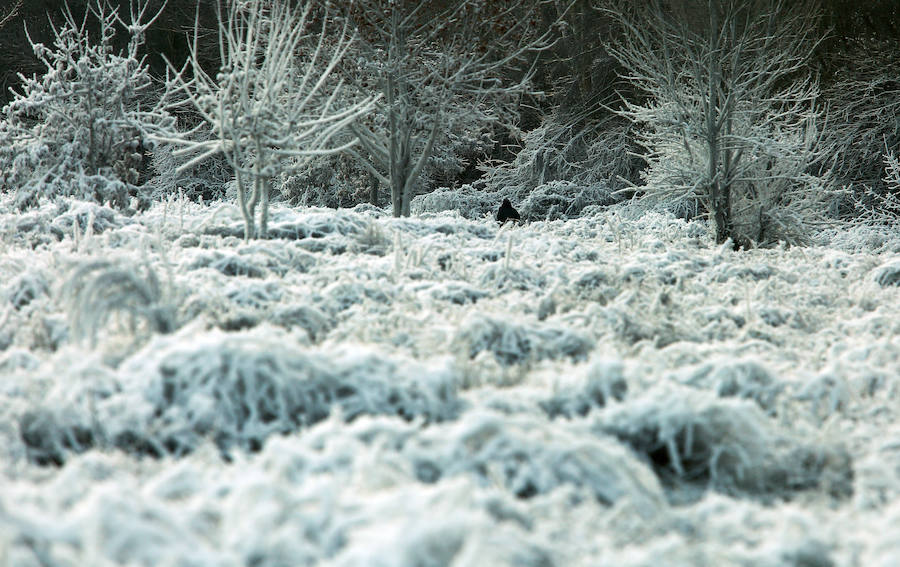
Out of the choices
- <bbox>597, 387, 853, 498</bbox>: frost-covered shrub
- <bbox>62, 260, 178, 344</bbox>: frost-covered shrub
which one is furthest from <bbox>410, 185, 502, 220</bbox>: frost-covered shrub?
<bbox>597, 387, 853, 498</bbox>: frost-covered shrub

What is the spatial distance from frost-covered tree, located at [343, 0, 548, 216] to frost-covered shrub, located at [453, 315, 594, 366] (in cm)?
761

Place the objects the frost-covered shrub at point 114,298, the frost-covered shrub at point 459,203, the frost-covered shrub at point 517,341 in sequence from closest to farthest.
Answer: the frost-covered shrub at point 114,298
the frost-covered shrub at point 517,341
the frost-covered shrub at point 459,203

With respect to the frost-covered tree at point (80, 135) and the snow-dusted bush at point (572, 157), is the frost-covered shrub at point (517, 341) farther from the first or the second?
the snow-dusted bush at point (572, 157)

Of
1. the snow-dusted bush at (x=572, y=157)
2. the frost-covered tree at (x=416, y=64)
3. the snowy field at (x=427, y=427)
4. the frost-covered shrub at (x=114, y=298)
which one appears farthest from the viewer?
the snow-dusted bush at (x=572, y=157)

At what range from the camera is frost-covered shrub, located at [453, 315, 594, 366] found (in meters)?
3.36

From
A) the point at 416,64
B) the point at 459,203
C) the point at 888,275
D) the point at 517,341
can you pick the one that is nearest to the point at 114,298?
the point at 517,341

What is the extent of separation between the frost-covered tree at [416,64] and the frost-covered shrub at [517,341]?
7.61 m

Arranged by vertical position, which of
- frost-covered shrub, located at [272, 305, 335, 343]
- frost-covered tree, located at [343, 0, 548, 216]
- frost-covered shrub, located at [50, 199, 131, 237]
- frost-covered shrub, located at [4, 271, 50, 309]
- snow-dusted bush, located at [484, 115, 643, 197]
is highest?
frost-covered tree, located at [343, 0, 548, 216]

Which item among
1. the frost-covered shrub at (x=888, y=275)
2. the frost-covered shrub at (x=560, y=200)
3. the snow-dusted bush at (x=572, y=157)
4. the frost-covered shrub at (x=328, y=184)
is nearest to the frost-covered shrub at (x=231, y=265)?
the frost-covered shrub at (x=888, y=275)

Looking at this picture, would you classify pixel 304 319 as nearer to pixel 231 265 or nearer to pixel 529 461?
pixel 231 265

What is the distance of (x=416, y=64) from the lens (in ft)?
38.8

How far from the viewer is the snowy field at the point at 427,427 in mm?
1692

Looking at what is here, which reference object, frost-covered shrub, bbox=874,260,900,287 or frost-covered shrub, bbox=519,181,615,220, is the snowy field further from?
frost-covered shrub, bbox=519,181,615,220

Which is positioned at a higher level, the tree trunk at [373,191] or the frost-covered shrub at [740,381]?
the tree trunk at [373,191]
